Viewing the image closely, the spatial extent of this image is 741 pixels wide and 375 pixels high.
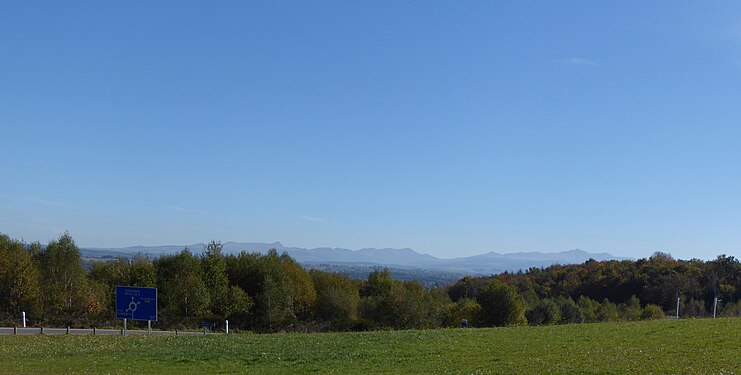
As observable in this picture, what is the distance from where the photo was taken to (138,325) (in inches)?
2031

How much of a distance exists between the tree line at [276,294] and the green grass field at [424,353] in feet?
86.9

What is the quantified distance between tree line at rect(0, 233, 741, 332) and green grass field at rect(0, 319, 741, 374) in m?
26.5

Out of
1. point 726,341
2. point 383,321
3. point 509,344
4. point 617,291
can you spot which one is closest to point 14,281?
point 383,321

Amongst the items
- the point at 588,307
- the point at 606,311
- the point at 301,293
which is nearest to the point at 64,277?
the point at 301,293

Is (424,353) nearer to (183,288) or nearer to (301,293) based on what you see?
(183,288)

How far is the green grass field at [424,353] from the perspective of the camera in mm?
19281

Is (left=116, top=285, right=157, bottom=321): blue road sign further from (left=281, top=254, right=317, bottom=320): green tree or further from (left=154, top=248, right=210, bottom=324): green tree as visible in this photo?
(left=281, top=254, right=317, bottom=320): green tree

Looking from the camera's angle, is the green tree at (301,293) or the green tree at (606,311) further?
the green tree at (606,311)

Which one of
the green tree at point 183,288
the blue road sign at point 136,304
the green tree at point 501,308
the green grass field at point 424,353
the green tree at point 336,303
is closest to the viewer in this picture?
the green grass field at point 424,353

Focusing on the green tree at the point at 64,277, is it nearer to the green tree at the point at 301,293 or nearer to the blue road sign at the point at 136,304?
the green tree at the point at 301,293

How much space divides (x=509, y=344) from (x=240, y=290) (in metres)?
53.5

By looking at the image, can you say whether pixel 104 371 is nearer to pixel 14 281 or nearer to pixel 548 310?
pixel 14 281

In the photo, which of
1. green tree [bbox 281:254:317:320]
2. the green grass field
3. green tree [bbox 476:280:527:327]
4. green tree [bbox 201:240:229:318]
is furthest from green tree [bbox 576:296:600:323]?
the green grass field

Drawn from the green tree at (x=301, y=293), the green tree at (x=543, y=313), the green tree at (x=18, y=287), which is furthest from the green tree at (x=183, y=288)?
the green tree at (x=543, y=313)
